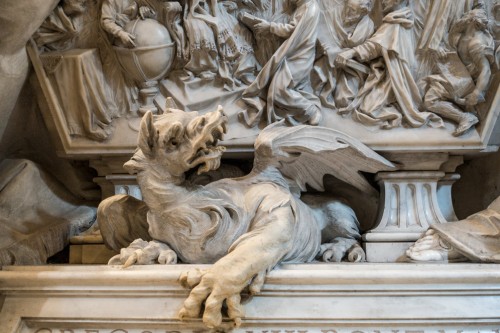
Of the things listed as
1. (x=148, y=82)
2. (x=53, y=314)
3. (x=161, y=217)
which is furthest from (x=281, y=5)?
(x=53, y=314)

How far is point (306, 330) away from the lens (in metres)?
2.69

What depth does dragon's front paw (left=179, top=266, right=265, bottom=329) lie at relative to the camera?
2520 millimetres

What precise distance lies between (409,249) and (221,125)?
3.76 ft

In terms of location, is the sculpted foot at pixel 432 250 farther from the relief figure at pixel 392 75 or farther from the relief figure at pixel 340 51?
the relief figure at pixel 340 51

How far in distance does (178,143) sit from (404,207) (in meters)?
1.29

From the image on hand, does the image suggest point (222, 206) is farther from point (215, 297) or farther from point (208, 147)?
point (215, 297)

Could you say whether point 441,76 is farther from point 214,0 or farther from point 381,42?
point 214,0

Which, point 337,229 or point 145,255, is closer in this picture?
point 145,255

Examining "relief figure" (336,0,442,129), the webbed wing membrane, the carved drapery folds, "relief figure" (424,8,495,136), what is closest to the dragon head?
the webbed wing membrane

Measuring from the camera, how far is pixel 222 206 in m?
2.92

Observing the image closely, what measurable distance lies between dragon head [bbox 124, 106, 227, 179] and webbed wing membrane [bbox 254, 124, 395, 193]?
0.99 ft

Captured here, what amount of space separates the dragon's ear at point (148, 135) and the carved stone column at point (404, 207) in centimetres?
122

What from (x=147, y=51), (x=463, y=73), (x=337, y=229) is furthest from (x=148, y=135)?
(x=463, y=73)

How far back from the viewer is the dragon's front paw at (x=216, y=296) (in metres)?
2.52
